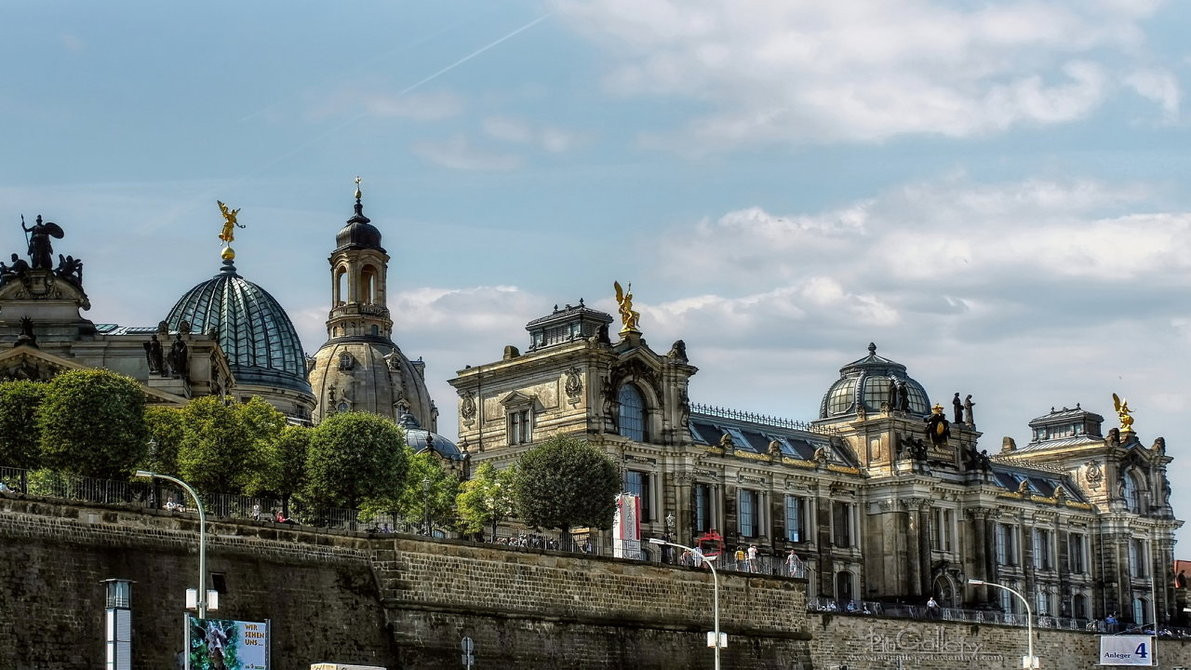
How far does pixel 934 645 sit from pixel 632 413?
1984cm

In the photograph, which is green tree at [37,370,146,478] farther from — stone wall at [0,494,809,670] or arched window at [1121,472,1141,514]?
arched window at [1121,472,1141,514]

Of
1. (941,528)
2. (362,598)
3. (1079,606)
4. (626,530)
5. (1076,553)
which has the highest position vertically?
(941,528)

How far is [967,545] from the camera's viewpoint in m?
127

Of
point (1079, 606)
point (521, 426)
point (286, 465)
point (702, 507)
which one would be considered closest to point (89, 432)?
point (286, 465)

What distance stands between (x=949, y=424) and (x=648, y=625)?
50.1m

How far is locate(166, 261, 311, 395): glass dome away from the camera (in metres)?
130

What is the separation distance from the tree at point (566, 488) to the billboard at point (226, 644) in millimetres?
25964

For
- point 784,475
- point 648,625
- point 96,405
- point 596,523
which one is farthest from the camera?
point 784,475

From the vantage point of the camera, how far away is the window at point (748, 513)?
368ft

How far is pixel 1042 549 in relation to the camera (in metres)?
136

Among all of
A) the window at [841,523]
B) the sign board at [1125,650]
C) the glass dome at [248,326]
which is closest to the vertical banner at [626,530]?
the window at [841,523]

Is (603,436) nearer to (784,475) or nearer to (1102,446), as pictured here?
(784,475)

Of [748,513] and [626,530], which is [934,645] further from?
[626,530]

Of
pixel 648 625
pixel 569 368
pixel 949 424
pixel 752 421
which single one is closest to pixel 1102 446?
pixel 949 424
